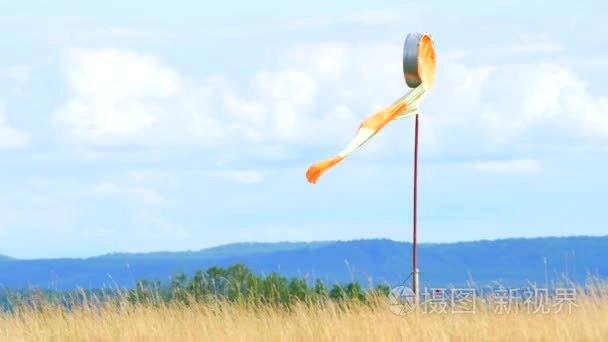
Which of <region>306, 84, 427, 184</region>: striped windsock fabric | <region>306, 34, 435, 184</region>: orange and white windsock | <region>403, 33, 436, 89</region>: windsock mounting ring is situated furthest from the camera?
<region>403, 33, 436, 89</region>: windsock mounting ring

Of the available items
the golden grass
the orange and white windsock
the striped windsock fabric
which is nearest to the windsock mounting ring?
the orange and white windsock

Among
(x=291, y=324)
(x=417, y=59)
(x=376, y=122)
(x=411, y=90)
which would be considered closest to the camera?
(x=376, y=122)

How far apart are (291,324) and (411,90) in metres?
2.67

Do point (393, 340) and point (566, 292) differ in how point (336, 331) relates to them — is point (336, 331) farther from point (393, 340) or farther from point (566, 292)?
point (566, 292)

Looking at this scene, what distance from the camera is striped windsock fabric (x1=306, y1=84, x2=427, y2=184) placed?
10641mm

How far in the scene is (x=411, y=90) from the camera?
1141 centimetres

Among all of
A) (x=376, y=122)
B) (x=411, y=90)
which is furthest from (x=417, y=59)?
(x=376, y=122)

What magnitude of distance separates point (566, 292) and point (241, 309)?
141 inches

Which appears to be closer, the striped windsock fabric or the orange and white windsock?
the striped windsock fabric

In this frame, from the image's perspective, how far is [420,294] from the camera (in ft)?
40.2

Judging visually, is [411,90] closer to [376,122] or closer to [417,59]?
[417,59]

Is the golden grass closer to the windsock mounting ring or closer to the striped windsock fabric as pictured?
the striped windsock fabric

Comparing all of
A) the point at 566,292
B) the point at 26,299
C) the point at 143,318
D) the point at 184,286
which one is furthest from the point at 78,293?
the point at 566,292

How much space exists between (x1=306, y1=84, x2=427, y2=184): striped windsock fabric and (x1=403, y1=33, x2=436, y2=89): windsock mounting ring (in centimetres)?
10
